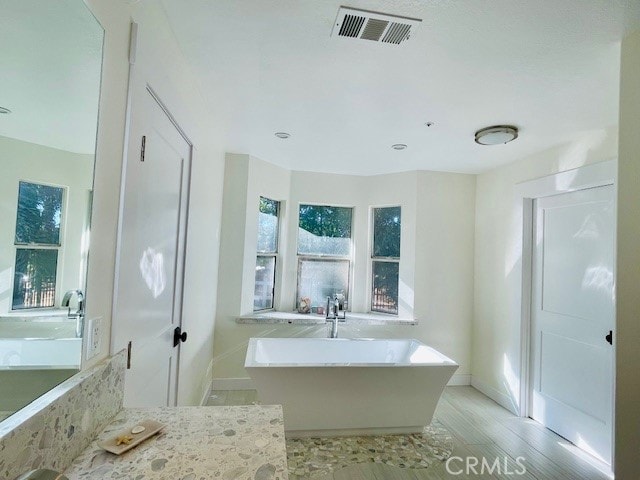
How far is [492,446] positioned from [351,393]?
1141 millimetres

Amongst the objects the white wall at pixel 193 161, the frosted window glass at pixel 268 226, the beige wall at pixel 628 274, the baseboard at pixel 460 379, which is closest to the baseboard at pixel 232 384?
the white wall at pixel 193 161

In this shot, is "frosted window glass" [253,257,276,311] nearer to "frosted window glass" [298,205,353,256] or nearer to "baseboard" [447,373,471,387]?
"frosted window glass" [298,205,353,256]

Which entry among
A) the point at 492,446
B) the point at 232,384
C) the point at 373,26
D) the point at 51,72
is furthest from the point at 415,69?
the point at 232,384

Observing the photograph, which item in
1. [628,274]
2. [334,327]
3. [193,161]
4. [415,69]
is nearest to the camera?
[628,274]

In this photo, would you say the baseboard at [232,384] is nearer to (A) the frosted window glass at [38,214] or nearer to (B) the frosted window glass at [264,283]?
(B) the frosted window glass at [264,283]

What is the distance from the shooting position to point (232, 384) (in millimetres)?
3383

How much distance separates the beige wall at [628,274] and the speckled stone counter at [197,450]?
1.47 m

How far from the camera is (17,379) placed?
72 centimetres

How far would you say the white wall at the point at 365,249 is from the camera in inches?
134

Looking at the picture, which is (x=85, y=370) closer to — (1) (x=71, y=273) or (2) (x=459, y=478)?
(1) (x=71, y=273)

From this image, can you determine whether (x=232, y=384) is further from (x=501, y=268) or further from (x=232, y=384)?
(x=501, y=268)

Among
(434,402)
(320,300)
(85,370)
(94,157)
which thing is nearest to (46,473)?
(85,370)

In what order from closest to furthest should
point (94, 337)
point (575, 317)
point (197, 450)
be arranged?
point (197, 450)
point (94, 337)
point (575, 317)

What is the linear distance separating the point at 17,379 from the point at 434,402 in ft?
8.59
